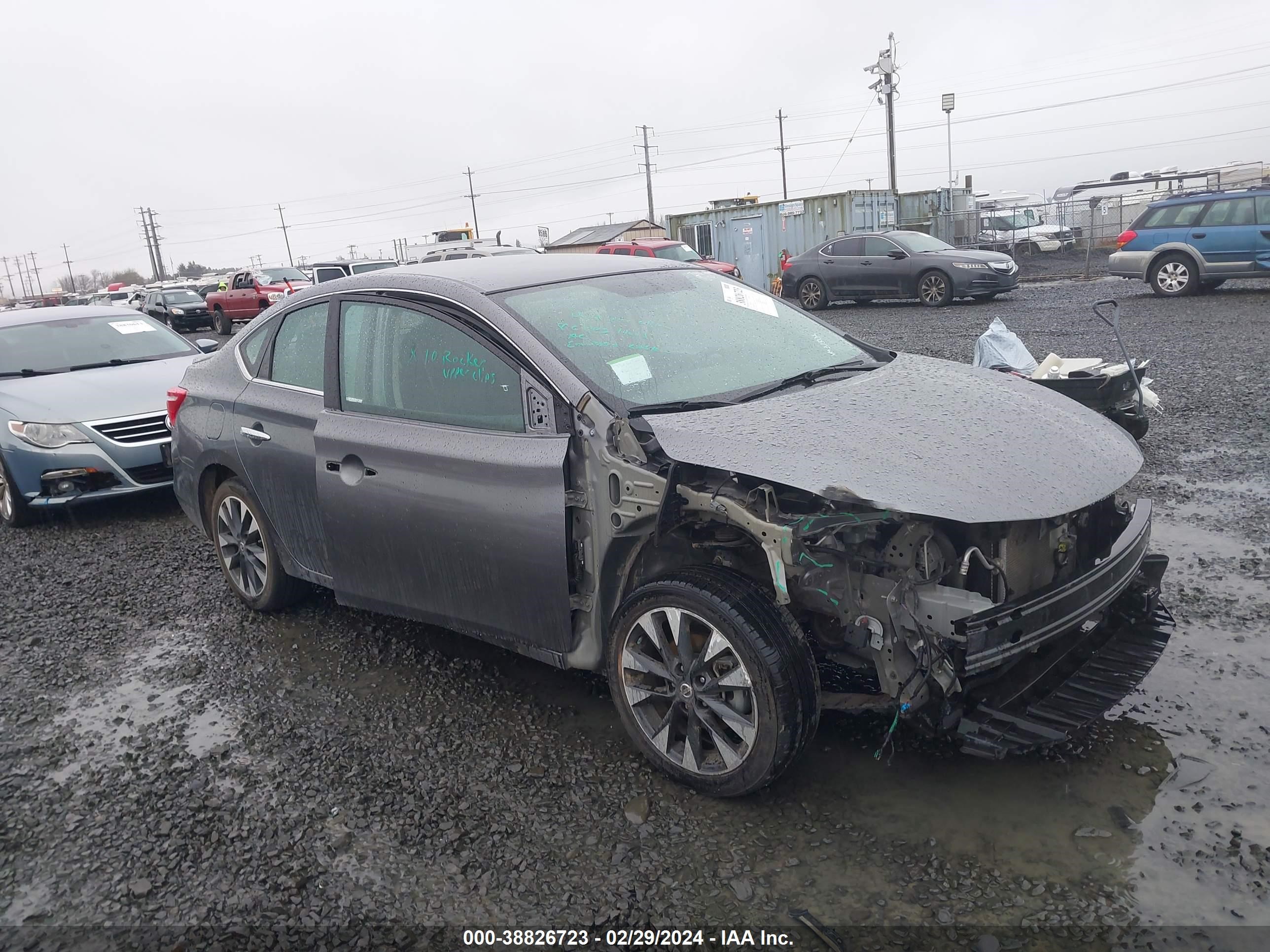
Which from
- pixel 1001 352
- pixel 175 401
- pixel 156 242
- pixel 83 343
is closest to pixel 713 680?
pixel 175 401

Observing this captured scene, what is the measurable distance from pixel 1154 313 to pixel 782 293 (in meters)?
7.90

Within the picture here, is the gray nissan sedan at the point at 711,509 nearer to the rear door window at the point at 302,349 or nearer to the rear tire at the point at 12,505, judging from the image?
the rear door window at the point at 302,349

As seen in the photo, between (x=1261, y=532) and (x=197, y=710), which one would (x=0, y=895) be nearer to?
(x=197, y=710)

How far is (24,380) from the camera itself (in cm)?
720

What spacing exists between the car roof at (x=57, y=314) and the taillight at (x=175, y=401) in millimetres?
3615

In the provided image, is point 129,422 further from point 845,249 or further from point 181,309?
point 181,309

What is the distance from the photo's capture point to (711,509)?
2928mm

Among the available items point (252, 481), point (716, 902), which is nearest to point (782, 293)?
point (252, 481)

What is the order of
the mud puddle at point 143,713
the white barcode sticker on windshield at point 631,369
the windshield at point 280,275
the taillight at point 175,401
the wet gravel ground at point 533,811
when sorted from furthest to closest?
the windshield at point 280,275 → the taillight at point 175,401 → the mud puddle at point 143,713 → the white barcode sticker on windshield at point 631,369 → the wet gravel ground at point 533,811

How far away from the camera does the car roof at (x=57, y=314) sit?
26.2 feet

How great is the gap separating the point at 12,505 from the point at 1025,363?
7248 mm

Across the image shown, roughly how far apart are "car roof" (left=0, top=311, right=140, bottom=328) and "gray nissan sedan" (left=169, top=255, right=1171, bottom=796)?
202 inches

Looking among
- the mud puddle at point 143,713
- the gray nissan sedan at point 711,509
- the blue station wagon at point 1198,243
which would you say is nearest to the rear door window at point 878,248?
the blue station wagon at point 1198,243

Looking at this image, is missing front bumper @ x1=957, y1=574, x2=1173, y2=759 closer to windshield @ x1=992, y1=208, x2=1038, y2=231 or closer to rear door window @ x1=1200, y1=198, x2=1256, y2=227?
rear door window @ x1=1200, y1=198, x2=1256, y2=227
